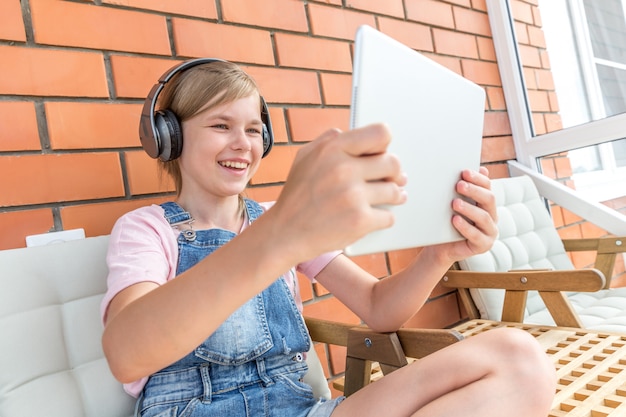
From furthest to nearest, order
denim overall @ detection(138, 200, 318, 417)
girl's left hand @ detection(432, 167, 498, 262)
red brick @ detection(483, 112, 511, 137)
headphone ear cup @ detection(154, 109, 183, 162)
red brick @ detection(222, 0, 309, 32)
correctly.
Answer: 1. red brick @ detection(483, 112, 511, 137)
2. red brick @ detection(222, 0, 309, 32)
3. headphone ear cup @ detection(154, 109, 183, 162)
4. denim overall @ detection(138, 200, 318, 417)
5. girl's left hand @ detection(432, 167, 498, 262)

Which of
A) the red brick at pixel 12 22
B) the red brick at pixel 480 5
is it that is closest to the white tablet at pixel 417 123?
the red brick at pixel 12 22

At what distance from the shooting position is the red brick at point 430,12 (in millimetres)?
1997

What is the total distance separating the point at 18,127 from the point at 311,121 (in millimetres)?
830

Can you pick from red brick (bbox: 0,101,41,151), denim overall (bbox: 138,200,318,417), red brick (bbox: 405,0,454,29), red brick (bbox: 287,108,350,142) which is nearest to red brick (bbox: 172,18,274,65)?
red brick (bbox: 287,108,350,142)

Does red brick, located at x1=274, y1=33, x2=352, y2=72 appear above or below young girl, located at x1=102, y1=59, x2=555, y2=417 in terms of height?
above

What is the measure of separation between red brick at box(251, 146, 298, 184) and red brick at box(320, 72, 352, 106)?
249mm

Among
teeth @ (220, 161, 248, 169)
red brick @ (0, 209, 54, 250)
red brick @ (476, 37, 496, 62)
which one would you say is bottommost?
red brick @ (0, 209, 54, 250)

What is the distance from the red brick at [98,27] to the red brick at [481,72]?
4.65ft

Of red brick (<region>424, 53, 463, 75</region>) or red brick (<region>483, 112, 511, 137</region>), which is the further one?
red brick (<region>483, 112, 511, 137</region>)

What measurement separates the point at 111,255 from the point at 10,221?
0.35m

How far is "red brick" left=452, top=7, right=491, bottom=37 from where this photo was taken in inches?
87.9

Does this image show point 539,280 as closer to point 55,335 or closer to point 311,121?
point 311,121

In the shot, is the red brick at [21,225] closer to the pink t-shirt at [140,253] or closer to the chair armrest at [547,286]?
the pink t-shirt at [140,253]

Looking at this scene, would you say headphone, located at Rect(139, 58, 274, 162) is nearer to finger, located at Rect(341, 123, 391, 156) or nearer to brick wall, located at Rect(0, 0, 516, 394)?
brick wall, located at Rect(0, 0, 516, 394)
